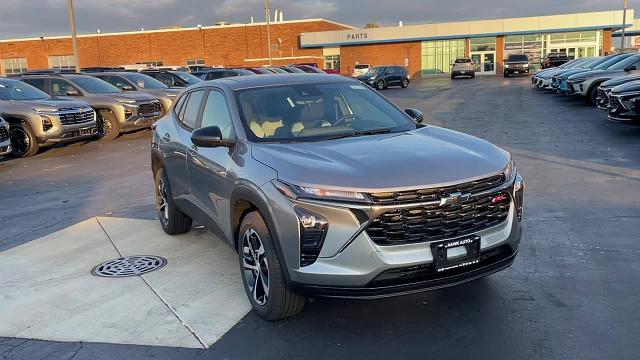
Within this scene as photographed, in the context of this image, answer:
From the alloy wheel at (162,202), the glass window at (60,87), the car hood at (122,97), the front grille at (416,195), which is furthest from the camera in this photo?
the glass window at (60,87)

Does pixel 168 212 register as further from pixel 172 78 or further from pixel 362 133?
pixel 172 78

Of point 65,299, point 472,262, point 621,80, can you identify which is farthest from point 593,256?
point 621,80

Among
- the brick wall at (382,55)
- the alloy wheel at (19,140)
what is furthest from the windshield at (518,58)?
the alloy wheel at (19,140)

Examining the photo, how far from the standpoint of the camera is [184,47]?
67375 mm

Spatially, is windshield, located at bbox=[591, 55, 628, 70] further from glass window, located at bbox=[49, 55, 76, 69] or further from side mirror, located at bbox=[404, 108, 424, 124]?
glass window, located at bbox=[49, 55, 76, 69]

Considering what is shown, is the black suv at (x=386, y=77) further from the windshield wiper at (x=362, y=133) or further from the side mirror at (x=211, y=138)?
the side mirror at (x=211, y=138)

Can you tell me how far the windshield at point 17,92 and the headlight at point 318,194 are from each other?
494 inches

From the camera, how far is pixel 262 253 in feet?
13.6

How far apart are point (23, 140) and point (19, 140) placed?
13 cm

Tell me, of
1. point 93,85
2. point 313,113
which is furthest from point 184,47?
point 313,113

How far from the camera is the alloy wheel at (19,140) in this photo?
1330cm

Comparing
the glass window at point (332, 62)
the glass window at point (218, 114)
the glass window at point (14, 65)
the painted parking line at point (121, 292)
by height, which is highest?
the glass window at point (14, 65)

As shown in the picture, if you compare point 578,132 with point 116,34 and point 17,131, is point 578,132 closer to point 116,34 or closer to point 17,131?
point 17,131

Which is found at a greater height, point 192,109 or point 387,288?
point 192,109
